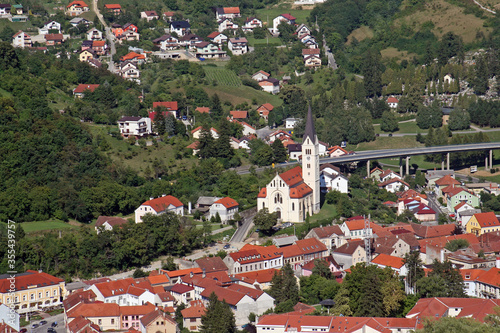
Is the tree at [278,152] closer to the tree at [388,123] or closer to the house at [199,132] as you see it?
the house at [199,132]

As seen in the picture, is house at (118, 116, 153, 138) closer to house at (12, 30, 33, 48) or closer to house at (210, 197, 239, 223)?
house at (210, 197, 239, 223)

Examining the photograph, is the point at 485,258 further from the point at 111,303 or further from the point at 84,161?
the point at 84,161

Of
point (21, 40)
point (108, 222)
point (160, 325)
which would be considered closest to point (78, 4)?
point (21, 40)

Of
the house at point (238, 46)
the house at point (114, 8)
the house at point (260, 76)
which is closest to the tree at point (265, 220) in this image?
the house at point (260, 76)

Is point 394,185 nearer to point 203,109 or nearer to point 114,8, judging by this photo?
point 203,109

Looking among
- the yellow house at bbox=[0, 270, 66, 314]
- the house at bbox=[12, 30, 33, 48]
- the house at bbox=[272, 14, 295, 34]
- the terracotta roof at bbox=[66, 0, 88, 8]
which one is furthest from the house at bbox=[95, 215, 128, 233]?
the house at bbox=[272, 14, 295, 34]

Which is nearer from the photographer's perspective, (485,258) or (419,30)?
(485,258)

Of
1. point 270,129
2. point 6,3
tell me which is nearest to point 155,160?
point 270,129
